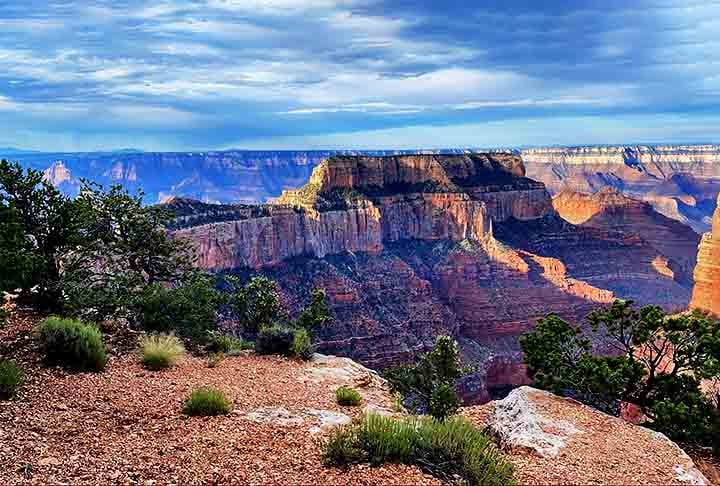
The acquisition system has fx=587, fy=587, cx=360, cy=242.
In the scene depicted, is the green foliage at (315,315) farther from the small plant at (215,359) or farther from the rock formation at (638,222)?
the rock formation at (638,222)

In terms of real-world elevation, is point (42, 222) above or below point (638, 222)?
above

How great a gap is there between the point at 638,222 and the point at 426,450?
119 metres

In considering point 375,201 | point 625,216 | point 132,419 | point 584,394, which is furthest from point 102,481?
point 625,216

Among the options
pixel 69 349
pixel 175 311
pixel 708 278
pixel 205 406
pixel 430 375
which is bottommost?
pixel 708 278

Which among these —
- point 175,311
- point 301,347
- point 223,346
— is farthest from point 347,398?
point 175,311

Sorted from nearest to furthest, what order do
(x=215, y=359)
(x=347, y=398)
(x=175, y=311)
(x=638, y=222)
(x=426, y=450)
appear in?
(x=426, y=450)
(x=347, y=398)
(x=215, y=359)
(x=175, y=311)
(x=638, y=222)

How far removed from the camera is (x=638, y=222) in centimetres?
11381

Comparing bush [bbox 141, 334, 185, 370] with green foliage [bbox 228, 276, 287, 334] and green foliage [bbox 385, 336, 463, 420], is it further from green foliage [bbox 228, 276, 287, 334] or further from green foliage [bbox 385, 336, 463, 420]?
green foliage [bbox 228, 276, 287, 334]

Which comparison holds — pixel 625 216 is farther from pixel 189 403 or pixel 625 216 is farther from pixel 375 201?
pixel 189 403

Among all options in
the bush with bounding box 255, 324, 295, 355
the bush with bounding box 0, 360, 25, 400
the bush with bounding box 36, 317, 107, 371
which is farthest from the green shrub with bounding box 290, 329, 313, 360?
the bush with bounding box 0, 360, 25, 400

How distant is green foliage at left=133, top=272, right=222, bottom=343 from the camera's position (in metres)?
17.7

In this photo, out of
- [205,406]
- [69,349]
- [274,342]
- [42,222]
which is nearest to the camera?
[205,406]

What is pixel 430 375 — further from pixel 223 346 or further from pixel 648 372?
pixel 223 346

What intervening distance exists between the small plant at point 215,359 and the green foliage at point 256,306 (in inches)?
183
